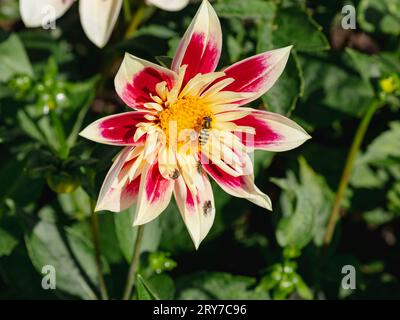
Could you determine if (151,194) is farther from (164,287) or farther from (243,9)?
(243,9)

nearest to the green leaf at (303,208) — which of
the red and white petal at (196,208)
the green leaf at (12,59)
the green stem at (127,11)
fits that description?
the red and white petal at (196,208)

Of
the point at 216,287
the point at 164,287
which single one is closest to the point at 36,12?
the point at 164,287

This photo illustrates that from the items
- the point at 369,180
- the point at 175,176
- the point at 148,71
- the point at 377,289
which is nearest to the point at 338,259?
the point at 377,289

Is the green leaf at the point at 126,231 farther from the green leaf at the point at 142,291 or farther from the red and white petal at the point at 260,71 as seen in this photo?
the red and white petal at the point at 260,71

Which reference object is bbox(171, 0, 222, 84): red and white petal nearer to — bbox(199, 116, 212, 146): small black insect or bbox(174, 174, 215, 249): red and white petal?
bbox(199, 116, 212, 146): small black insect

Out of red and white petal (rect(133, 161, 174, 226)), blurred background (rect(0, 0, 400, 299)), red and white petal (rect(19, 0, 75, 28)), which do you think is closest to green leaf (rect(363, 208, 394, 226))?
blurred background (rect(0, 0, 400, 299))
